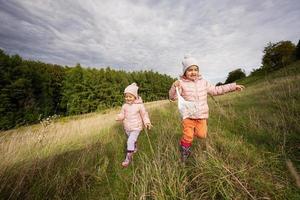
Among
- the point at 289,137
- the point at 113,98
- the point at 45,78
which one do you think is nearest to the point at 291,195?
the point at 289,137

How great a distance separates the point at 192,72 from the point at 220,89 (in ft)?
2.07

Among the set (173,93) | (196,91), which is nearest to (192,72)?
(196,91)

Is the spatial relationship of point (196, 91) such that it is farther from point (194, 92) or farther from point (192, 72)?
point (192, 72)

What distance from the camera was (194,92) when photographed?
393 cm

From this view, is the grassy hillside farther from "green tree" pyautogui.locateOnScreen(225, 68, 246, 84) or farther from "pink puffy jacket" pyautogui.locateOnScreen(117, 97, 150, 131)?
"green tree" pyautogui.locateOnScreen(225, 68, 246, 84)

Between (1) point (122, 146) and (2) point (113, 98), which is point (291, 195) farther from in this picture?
(2) point (113, 98)

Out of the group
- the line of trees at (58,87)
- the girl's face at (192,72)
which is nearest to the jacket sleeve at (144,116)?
the girl's face at (192,72)

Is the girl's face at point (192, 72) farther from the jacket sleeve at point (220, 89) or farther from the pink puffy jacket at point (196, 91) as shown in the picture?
the jacket sleeve at point (220, 89)

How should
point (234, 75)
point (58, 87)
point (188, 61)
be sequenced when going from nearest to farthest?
point (188, 61), point (58, 87), point (234, 75)

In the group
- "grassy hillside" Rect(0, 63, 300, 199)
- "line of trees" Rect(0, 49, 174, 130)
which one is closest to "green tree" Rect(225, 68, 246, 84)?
"line of trees" Rect(0, 49, 174, 130)

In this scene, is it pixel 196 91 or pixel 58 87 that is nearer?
pixel 196 91

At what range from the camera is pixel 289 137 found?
3492 mm

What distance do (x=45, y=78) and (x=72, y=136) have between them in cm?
2807

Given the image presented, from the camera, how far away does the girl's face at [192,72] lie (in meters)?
3.90
